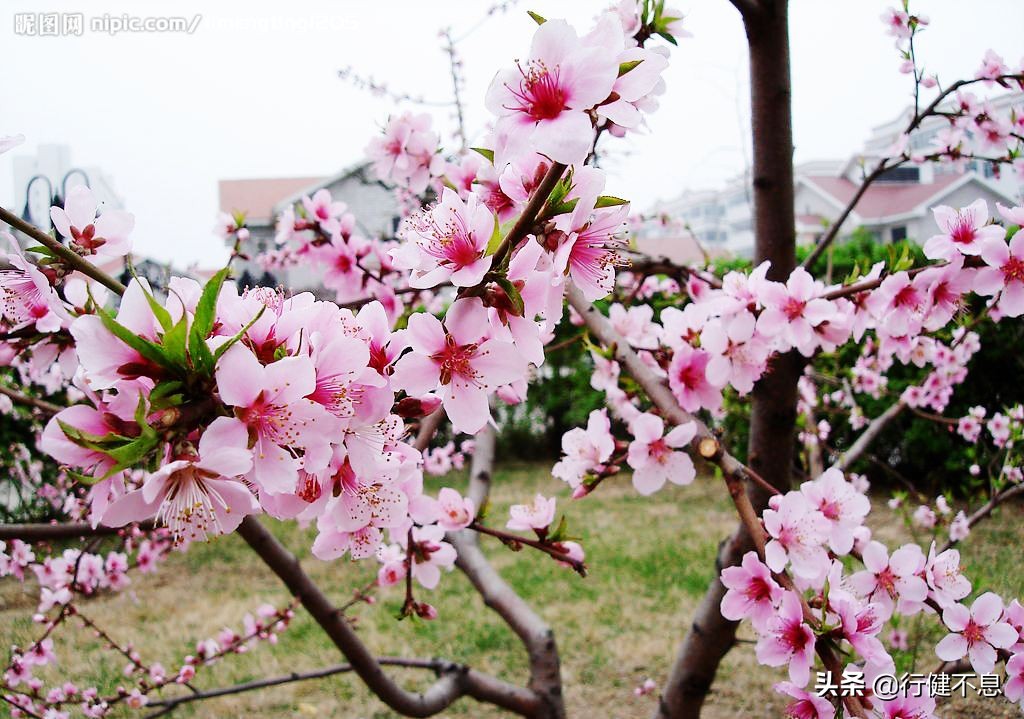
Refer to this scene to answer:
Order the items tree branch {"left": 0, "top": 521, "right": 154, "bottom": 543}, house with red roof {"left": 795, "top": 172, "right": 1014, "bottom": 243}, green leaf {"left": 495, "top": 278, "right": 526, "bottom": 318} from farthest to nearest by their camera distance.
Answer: house with red roof {"left": 795, "top": 172, "right": 1014, "bottom": 243}, tree branch {"left": 0, "top": 521, "right": 154, "bottom": 543}, green leaf {"left": 495, "top": 278, "right": 526, "bottom": 318}

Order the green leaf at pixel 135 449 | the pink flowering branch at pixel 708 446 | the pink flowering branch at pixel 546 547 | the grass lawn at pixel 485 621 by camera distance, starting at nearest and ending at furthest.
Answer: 1. the green leaf at pixel 135 449
2. the pink flowering branch at pixel 708 446
3. the pink flowering branch at pixel 546 547
4. the grass lawn at pixel 485 621

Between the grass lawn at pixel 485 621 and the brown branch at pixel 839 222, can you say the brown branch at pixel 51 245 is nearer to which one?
the brown branch at pixel 839 222

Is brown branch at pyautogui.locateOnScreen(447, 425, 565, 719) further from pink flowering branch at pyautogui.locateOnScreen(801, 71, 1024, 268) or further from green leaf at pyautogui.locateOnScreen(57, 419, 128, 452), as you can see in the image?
green leaf at pyautogui.locateOnScreen(57, 419, 128, 452)

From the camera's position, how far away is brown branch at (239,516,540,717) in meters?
1.62

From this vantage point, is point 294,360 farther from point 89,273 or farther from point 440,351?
point 89,273

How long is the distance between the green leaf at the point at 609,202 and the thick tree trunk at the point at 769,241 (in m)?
1.14

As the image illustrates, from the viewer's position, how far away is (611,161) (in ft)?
14.3

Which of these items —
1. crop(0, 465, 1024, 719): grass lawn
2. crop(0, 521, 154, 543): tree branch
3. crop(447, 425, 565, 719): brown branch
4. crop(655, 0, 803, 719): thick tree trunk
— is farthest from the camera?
crop(0, 465, 1024, 719): grass lawn

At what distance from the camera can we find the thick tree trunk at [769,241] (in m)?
1.61

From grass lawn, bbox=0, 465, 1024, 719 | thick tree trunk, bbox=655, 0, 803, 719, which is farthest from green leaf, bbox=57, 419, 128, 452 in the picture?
grass lawn, bbox=0, 465, 1024, 719

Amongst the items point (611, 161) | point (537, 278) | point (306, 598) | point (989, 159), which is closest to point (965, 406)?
point (611, 161)

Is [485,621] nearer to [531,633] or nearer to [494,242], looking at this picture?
[531,633]

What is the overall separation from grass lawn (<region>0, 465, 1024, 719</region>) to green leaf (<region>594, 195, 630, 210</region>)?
2.40 metres

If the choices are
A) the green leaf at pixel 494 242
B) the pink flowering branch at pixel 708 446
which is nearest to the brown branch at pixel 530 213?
the green leaf at pixel 494 242
